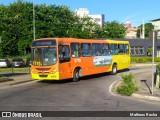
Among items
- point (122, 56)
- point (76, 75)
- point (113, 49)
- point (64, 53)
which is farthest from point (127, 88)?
point (122, 56)

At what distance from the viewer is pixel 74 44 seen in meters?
25.6

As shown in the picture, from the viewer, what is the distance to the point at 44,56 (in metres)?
24.0

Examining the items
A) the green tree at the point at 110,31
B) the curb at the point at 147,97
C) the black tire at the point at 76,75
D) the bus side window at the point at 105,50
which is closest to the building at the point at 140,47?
the green tree at the point at 110,31

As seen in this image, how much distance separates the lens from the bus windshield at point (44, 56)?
2369 cm

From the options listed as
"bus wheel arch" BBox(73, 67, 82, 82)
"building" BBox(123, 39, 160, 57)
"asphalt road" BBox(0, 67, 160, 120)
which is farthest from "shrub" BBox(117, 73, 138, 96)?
"building" BBox(123, 39, 160, 57)

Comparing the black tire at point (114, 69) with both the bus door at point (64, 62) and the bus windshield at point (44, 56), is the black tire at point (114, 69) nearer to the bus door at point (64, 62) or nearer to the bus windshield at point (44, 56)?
the bus door at point (64, 62)

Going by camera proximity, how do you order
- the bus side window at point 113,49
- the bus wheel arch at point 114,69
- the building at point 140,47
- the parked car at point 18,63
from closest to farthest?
the bus side window at point 113,49 → the bus wheel arch at point 114,69 → the parked car at point 18,63 → the building at point 140,47

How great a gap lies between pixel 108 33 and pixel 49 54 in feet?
244

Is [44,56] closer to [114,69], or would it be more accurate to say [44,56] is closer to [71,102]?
[71,102]

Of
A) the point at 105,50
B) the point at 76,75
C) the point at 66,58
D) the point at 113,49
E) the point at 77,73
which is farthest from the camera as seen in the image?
the point at 113,49

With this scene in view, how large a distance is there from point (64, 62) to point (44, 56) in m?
1.26

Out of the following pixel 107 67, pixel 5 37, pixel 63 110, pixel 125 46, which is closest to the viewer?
pixel 63 110

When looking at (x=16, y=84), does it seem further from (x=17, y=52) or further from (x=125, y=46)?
(x=17, y=52)

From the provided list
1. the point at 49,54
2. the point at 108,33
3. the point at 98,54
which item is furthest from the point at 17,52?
the point at 49,54
